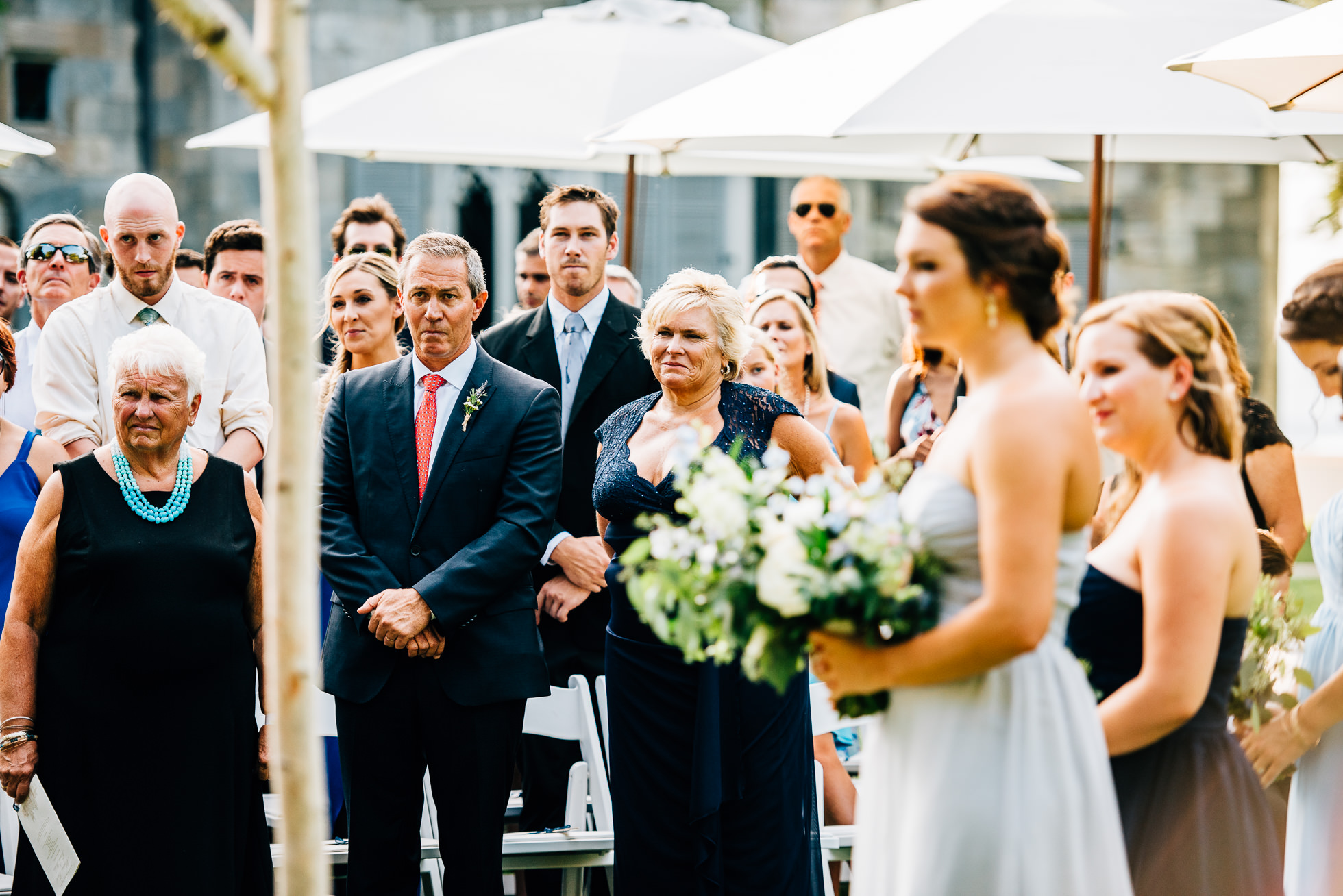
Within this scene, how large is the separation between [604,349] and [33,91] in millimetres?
10980

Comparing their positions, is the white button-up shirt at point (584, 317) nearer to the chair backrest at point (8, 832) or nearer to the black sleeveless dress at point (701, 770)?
the black sleeveless dress at point (701, 770)

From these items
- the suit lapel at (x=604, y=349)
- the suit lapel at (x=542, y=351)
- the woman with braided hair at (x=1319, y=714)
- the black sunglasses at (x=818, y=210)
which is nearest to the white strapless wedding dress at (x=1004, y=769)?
the woman with braided hair at (x=1319, y=714)

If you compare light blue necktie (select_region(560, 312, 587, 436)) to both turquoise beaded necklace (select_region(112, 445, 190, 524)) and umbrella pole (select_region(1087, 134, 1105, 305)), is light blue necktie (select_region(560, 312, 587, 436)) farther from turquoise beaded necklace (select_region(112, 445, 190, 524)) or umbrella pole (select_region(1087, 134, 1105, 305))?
umbrella pole (select_region(1087, 134, 1105, 305))

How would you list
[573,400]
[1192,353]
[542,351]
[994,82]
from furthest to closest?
1. [542,351]
2. [573,400]
3. [994,82]
4. [1192,353]

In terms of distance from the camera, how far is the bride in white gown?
244cm

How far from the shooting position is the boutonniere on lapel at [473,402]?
171 inches

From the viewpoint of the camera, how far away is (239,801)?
13.4 ft

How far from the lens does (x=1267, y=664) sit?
3.24 meters

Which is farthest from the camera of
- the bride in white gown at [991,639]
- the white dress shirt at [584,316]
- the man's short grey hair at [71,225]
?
the man's short grey hair at [71,225]

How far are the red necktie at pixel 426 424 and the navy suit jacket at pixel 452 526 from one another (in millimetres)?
39

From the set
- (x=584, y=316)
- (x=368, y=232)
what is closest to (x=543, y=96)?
(x=368, y=232)

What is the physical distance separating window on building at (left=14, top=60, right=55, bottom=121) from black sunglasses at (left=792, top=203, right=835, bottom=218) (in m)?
9.41

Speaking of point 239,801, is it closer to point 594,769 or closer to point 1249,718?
point 594,769

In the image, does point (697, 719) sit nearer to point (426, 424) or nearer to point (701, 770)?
point (701, 770)
